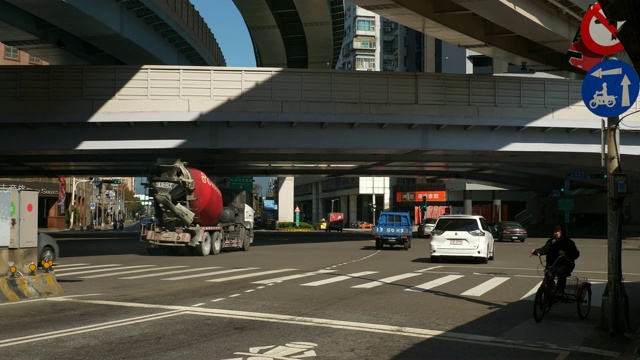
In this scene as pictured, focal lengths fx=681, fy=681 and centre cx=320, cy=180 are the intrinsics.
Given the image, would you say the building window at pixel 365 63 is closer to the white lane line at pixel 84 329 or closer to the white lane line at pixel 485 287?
the white lane line at pixel 485 287

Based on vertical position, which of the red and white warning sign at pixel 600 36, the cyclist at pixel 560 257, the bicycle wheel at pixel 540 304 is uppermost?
the red and white warning sign at pixel 600 36

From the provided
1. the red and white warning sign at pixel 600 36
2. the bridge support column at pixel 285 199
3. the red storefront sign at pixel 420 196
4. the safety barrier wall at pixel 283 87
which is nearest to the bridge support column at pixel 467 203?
the red storefront sign at pixel 420 196

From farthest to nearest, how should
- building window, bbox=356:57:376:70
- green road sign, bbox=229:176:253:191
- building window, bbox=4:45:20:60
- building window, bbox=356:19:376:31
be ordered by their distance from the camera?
1. building window, bbox=356:57:376:70
2. building window, bbox=356:19:376:31
3. building window, bbox=4:45:20:60
4. green road sign, bbox=229:176:253:191

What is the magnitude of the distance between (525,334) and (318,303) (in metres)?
4.48

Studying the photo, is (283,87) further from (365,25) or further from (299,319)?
(365,25)

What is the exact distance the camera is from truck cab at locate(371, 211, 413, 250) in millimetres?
36656

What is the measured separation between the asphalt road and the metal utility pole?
13.7 inches

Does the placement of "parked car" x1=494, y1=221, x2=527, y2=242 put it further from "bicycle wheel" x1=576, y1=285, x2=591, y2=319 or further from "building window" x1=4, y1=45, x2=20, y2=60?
"building window" x1=4, y1=45, x2=20, y2=60

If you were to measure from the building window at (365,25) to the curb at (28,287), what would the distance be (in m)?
132

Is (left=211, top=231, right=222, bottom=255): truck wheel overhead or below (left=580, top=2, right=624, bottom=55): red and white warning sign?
below

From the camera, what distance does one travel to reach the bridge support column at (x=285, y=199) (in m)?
88.9

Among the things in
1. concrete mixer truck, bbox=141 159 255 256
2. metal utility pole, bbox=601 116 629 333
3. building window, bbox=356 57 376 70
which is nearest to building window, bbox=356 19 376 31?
building window, bbox=356 57 376 70

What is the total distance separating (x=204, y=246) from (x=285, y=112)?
788 cm

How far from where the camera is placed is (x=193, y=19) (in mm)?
41969
